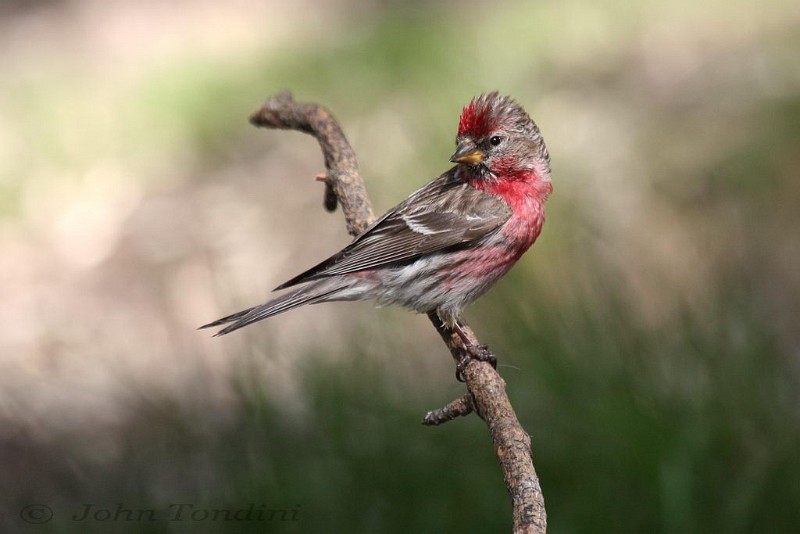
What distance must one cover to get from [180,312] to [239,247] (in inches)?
29.2

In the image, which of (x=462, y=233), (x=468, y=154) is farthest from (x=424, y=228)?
(x=468, y=154)

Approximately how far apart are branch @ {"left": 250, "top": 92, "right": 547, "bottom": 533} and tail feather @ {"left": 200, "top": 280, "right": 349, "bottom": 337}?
0.32m

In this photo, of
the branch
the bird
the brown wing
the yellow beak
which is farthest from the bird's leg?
the yellow beak

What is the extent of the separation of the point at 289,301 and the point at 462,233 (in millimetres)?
742

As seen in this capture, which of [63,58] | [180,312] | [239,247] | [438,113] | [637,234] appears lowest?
[637,234]

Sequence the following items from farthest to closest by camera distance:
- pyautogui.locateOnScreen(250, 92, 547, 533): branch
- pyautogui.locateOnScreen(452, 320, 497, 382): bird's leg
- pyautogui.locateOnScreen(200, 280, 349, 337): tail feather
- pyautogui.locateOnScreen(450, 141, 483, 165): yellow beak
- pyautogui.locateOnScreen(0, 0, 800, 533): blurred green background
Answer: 1. pyautogui.locateOnScreen(0, 0, 800, 533): blurred green background
2. pyautogui.locateOnScreen(450, 141, 483, 165): yellow beak
3. pyautogui.locateOnScreen(200, 280, 349, 337): tail feather
4. pyautogui.locateOnScreen(452, 320, 497, 382): bird's leg
5. pyautogui.locateOnScreen(250, 92, 547, 533): branch

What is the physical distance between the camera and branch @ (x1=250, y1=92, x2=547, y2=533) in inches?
103

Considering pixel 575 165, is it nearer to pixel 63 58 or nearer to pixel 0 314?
pixel 0 314

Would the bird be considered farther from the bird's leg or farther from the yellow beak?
the bird's leg

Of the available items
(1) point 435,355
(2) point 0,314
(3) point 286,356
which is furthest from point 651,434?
(2) point 0,314

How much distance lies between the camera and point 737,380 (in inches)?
177

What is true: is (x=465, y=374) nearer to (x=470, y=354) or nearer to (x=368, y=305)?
(x=470, y=354)

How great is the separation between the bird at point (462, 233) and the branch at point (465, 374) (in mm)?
162

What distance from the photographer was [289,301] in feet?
13.5
